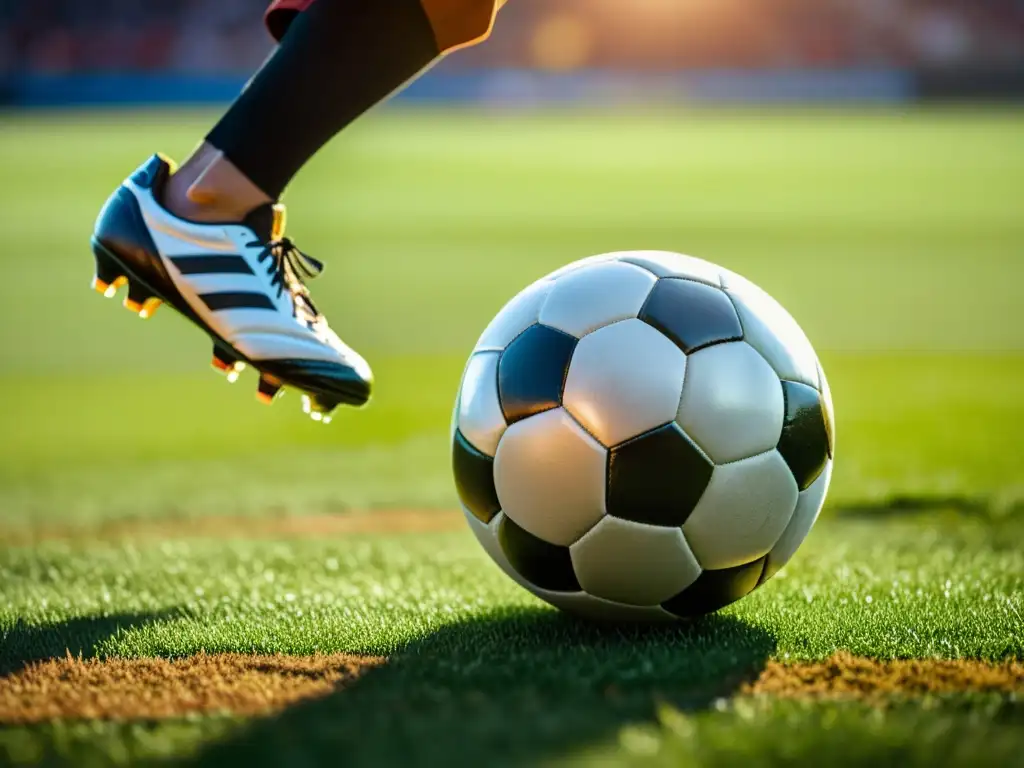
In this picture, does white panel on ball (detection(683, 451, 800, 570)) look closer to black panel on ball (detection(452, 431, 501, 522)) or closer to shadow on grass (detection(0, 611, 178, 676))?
black panel on ball (detection(452, 431, 501, 522))

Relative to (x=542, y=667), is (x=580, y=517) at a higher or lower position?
higher

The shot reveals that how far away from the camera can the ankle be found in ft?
9.29

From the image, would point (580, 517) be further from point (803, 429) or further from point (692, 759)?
point (692, 759)

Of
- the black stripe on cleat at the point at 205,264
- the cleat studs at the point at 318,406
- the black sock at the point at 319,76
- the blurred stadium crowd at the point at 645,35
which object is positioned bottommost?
the cleat studs at the point at 318,406

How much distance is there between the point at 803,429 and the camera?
2.68 meters

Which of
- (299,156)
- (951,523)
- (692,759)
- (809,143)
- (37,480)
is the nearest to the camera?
(692,759)

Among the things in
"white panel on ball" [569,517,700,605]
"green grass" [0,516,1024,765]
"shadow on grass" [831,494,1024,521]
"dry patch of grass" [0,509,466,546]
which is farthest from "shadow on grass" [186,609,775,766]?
"shadow on grass" [831,494,1024,521]

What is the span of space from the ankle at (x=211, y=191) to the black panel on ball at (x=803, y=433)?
1382 millimetres

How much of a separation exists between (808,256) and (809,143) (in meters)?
17.9

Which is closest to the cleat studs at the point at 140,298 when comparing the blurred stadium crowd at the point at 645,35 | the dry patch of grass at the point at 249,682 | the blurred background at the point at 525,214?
the dry patch of grass at the point at 249,682

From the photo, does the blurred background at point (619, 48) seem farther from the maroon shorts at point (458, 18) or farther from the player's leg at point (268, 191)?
the maroon shorts at point (458, 18)

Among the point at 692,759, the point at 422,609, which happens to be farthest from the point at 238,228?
the point at 692,759

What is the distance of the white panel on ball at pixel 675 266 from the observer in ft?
9.12

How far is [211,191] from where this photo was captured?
112 inches
